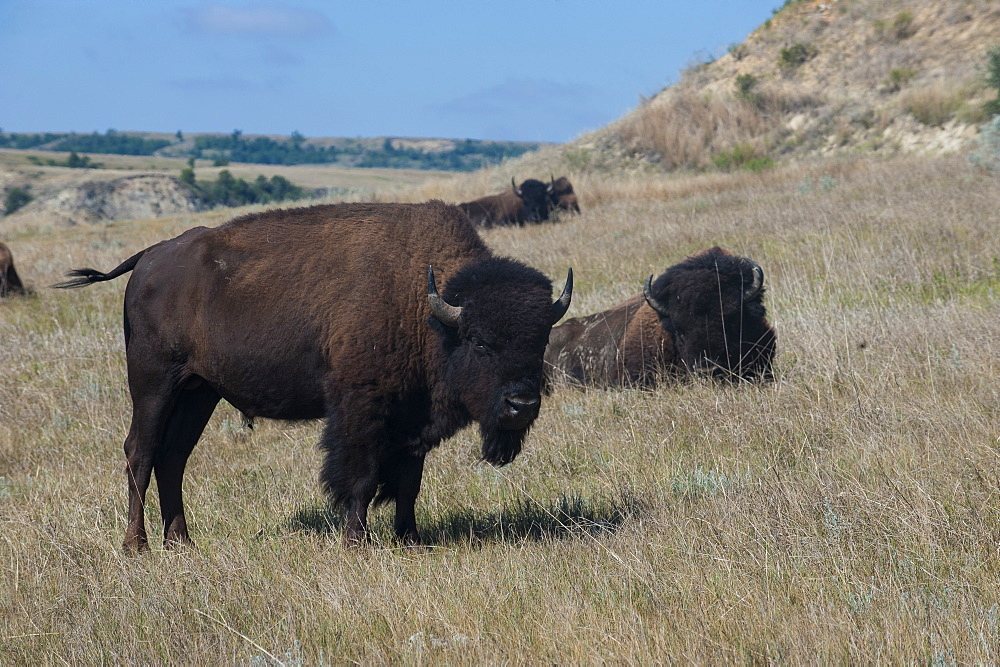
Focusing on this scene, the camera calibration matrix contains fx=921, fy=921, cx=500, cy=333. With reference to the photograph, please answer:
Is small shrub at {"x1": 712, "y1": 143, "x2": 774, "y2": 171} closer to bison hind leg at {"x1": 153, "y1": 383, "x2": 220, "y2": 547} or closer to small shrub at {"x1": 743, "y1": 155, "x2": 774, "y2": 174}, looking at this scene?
small shrub at {"x1": 743, "y1": 155, "x2": 774, "y2": 174}

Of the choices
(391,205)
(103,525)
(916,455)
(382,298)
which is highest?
(391,205)

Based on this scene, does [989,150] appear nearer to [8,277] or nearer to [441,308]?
[441,308]

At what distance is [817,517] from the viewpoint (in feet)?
14.9

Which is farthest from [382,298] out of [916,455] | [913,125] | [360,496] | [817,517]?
[913,125]

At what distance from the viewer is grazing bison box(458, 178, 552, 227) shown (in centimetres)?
2442

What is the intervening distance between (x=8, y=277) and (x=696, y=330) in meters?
12.1

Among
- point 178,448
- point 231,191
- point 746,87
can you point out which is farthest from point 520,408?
point 231,191

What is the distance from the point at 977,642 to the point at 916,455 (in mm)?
2057

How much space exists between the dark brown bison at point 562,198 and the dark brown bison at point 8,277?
1327cm

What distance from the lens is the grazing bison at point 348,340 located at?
16.5 feet

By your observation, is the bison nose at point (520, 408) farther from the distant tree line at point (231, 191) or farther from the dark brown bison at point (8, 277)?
the distant tree line at point (231, 191)

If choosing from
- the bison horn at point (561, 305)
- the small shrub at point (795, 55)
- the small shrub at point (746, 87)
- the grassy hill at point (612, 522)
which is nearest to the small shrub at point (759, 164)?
the small shrub at point (746, 87)

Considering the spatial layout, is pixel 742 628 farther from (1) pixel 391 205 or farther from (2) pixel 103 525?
(2) pixel 103 525

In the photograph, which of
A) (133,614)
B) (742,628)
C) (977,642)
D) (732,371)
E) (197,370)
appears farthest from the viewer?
(732,371)
